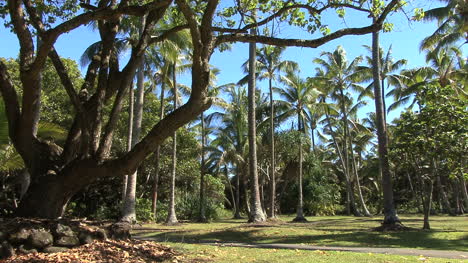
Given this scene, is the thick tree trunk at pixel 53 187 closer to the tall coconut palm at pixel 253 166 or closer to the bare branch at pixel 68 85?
the bare branch at pixel 68 85

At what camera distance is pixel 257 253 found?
984 cm

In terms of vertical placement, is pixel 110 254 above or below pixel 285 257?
above

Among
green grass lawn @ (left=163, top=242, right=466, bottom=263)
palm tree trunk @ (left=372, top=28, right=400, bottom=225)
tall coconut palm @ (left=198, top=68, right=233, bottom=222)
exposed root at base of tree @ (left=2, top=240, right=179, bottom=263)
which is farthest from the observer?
tall coconut palm @ (left=198, top=68, right=233, bottom=222)

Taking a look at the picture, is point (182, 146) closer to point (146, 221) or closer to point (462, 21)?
point (146, 221)

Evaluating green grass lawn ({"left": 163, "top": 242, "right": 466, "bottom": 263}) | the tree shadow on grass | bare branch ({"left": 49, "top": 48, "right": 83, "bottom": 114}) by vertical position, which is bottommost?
the tree shadow on grass

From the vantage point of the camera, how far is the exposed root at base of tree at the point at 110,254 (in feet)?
21.7

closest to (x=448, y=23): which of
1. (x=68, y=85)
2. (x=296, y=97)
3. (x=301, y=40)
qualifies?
(x=296, y=97)

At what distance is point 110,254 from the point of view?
729cm

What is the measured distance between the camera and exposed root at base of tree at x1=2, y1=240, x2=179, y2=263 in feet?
21.7

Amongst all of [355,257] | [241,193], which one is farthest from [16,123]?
[241,193]

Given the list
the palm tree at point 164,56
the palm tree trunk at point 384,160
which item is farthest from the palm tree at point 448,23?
the palm tree at point 164,56

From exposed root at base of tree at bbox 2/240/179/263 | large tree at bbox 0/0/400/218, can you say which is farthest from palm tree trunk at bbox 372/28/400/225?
exposed root at base of tree at bbox 2/240/179/263

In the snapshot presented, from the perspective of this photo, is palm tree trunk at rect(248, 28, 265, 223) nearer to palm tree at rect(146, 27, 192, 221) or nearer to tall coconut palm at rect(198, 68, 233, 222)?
palm tree at rect(146, 27, 192, 221)

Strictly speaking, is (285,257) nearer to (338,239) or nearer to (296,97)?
(338,239)
